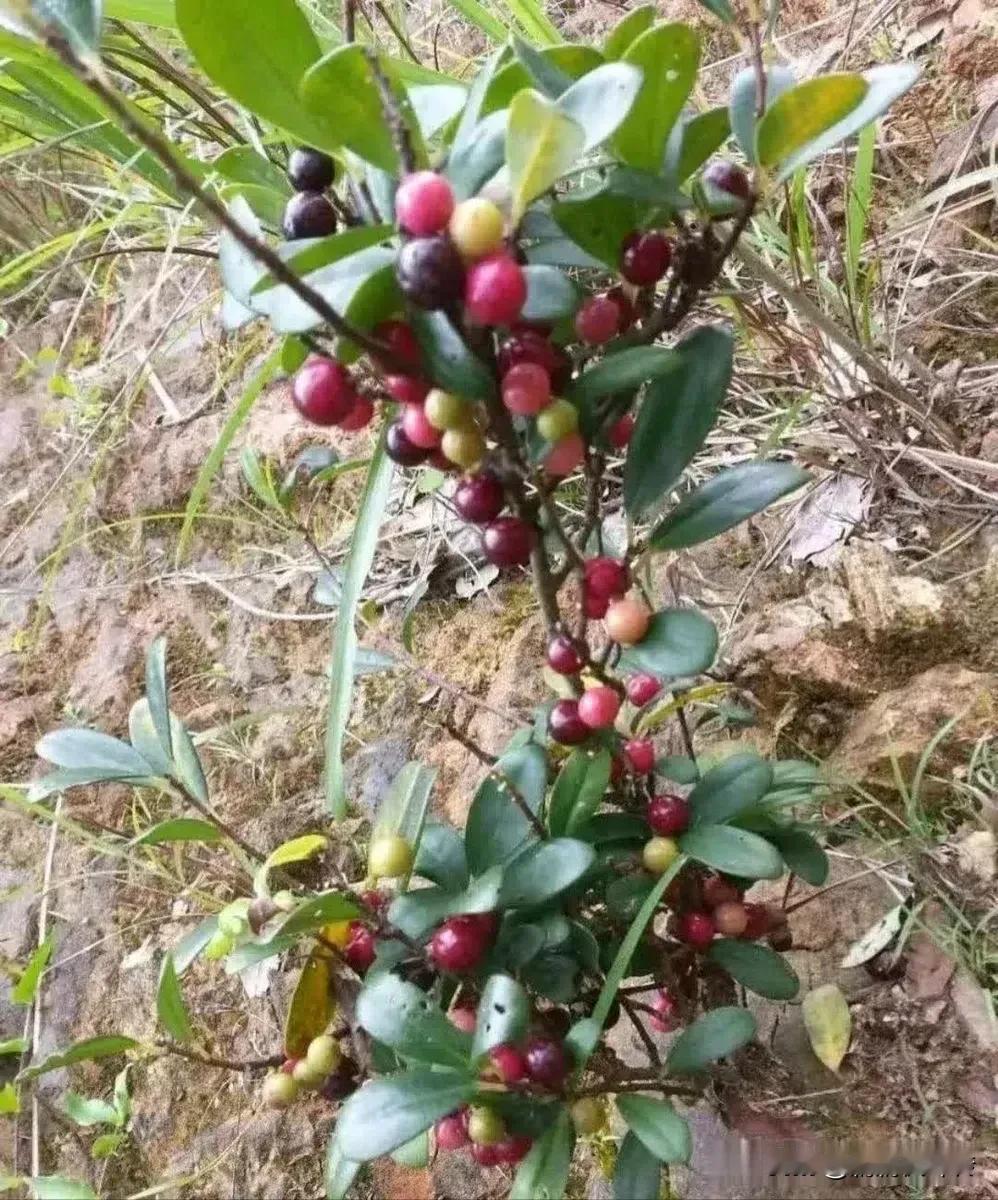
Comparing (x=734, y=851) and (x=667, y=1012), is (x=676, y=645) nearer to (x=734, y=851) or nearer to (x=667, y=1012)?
(x=734, y=851)

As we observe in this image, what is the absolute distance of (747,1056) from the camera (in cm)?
82

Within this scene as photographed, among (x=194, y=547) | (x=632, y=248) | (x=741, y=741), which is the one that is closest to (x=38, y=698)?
(x=194, y=547)

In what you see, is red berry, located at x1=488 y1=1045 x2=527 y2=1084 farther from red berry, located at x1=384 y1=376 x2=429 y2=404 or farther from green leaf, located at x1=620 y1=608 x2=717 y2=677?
red berry, located at x1=384 y1=376 x2=429 y2=404

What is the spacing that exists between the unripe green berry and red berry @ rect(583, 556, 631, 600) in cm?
10

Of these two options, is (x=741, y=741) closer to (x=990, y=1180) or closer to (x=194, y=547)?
Answer: (x=990, y=1180)

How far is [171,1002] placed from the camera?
78 cm

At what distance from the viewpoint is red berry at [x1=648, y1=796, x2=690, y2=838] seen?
0.69 meters

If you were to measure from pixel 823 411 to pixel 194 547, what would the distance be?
94 centimetres

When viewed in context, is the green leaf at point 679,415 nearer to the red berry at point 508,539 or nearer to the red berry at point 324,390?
the red berry at point 508,539

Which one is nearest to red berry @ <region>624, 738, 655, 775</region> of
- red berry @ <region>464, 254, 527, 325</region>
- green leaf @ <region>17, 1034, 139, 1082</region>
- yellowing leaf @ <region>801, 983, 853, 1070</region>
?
yellowing leaf @ <region>801, 983, 853, 1070</region>

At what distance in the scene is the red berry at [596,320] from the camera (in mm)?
548

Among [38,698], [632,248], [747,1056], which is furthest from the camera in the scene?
[38,698]

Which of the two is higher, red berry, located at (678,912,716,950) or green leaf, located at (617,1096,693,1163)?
green leaf, located at (617,1096,693,1163)

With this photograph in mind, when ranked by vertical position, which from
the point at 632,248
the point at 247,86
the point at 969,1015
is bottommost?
the point at 969,1015
